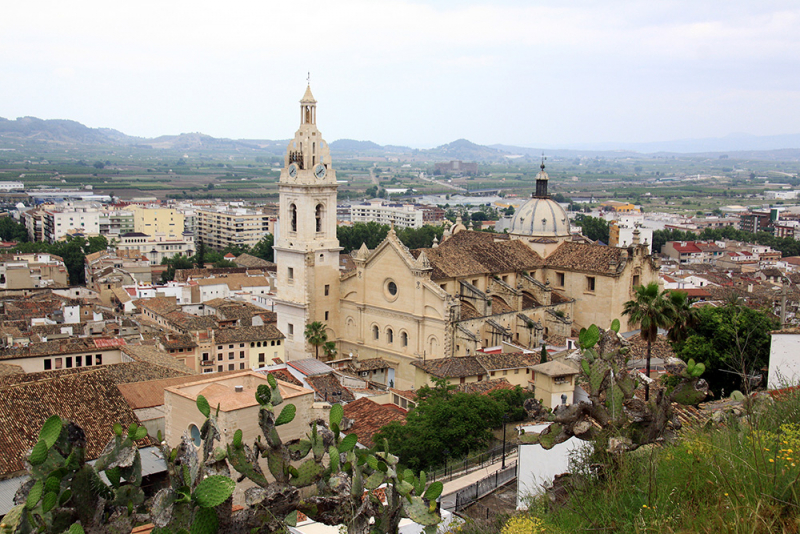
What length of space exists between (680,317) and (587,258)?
22142 millimetres

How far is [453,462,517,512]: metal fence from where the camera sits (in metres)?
19.8

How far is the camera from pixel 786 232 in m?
149

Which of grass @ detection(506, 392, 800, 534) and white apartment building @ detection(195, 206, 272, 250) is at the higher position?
grass @ detection(506, 392, 800, 534)

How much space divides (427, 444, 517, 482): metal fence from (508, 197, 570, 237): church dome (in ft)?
91.5

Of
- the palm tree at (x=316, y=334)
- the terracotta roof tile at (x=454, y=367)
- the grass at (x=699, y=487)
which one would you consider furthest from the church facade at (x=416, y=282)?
the grass at (x=699, y=487)

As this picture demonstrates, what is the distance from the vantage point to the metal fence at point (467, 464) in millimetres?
25406

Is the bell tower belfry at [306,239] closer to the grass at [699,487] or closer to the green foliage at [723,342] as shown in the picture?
the green foliage at [723,342]

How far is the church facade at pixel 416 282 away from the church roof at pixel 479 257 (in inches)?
3.0

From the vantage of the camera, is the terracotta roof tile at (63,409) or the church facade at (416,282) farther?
the church facade at (416,282)

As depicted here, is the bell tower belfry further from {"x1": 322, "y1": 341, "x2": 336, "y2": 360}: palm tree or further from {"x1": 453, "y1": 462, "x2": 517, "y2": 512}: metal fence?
{"x1": 453, "y1": 462, "x2": 517, "y2": 512}: metal fence

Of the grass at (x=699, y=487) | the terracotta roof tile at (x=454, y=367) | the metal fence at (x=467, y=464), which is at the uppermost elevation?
the grass at (x=699, y=487)

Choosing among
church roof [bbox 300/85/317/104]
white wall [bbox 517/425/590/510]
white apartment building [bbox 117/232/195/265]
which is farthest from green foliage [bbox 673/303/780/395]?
white apartment building [bbox 117/232/195/265]

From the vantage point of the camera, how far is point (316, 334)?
4956cm

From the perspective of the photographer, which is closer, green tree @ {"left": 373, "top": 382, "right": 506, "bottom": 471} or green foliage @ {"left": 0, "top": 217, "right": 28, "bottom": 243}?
green tree @ {"left": 373, "top": 382, "right": 506, "bottom": 471}
